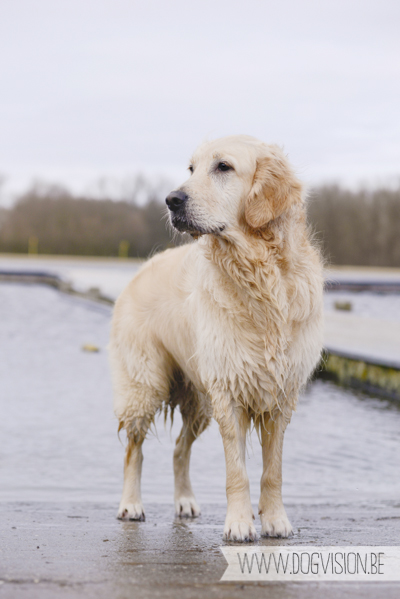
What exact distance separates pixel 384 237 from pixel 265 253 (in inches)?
1695

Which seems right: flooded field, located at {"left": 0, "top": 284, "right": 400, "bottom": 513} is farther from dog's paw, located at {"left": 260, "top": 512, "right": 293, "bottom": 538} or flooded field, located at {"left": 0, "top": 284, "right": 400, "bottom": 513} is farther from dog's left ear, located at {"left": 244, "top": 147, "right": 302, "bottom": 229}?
dog's left ear, located at {"left": 244, "top": 147, "right": 302, "bottom": 229}

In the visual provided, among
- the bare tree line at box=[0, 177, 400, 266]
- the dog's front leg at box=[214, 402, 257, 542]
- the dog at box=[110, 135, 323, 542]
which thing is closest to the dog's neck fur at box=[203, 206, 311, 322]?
the dog at box=[110, 135, 323, 542]

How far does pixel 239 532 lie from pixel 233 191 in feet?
5.18

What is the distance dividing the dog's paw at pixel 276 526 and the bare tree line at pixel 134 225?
41.4 m

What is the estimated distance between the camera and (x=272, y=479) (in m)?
3.68

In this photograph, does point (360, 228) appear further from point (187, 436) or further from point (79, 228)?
point (187, 436)

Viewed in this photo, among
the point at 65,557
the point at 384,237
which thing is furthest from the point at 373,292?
the point at 65,557

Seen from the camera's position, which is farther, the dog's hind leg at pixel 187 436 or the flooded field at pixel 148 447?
the flooded field at pixel 148 447

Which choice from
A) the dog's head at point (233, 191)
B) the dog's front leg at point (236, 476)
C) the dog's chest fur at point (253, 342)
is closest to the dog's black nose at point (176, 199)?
the dog's head at point (233, 191)

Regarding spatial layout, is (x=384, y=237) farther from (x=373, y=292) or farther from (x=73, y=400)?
(x=73, y=400)

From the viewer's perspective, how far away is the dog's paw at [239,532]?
3.42m

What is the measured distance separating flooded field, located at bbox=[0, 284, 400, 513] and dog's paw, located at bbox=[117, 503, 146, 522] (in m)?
0.51

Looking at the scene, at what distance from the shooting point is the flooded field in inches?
194

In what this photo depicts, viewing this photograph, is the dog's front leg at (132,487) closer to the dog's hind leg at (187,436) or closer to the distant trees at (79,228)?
the dog's hind leg at (187,436)
